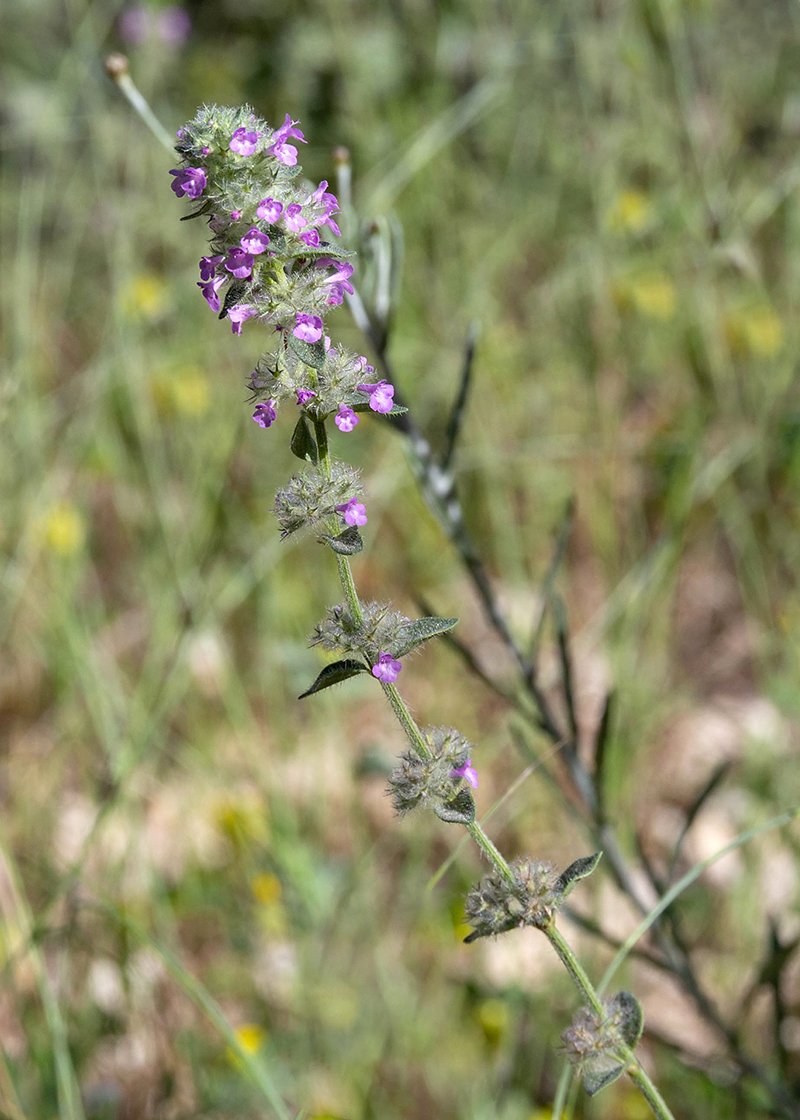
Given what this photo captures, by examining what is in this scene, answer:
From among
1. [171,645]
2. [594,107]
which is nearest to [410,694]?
[171,645]

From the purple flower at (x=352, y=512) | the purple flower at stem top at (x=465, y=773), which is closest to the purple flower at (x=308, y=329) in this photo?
the purple flower at (x=352, y=512)

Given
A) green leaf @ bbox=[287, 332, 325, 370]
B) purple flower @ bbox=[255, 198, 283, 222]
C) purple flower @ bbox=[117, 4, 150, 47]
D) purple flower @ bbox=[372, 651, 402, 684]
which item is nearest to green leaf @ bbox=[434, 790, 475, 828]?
purple flower @ bbox=[372, 651, 402, 684]

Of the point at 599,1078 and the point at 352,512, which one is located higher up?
the point at 352,512

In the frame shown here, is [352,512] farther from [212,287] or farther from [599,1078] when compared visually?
[599,1078]

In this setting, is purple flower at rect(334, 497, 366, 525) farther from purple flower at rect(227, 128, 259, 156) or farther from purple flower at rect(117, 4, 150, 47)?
purple flower at rect(117, 4, 150, 47)

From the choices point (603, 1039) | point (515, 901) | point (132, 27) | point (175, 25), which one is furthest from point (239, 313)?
point (175, 25)

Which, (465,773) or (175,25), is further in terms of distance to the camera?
(175,25)
